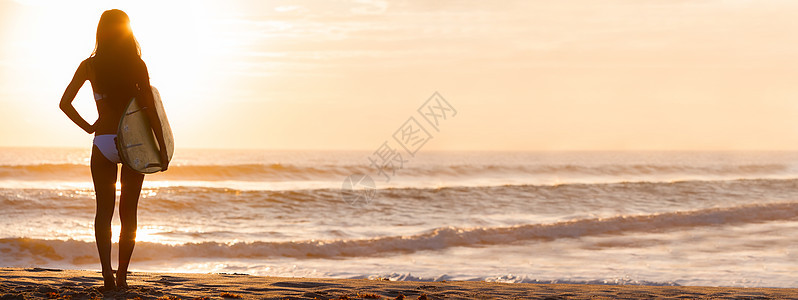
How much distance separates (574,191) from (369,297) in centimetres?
1994

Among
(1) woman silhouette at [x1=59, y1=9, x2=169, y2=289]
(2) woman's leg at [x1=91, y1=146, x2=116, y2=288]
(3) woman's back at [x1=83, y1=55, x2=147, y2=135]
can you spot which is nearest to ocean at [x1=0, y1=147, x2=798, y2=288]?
(2) woman's leg at [x1=91, y1=146, x2=116, y2=288]

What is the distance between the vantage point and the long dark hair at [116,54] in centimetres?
416

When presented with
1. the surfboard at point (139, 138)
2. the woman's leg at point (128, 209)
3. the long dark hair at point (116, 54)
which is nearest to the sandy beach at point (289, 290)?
the woman's leg at point (128, 209)

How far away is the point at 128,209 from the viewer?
14.6ft

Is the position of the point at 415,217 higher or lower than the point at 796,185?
lower

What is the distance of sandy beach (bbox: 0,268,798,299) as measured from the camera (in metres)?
4.95

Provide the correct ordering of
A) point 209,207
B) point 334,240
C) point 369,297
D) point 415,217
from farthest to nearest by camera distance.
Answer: point 209,207, point 415,217, point 334,240, point 369,297

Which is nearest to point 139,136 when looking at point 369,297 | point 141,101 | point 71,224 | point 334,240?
point 141,101

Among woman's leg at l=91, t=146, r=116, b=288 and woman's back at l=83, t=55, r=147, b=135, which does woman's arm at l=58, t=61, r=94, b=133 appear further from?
woman's leg at l=91, t=146, r=116, b=288

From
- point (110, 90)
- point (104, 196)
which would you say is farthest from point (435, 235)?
point (110, 90)

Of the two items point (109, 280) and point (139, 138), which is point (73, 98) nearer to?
point (139, 138)

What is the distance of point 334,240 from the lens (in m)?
11.4

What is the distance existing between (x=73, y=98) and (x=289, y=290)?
2.24 metres

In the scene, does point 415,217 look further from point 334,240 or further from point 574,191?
point 574,191
